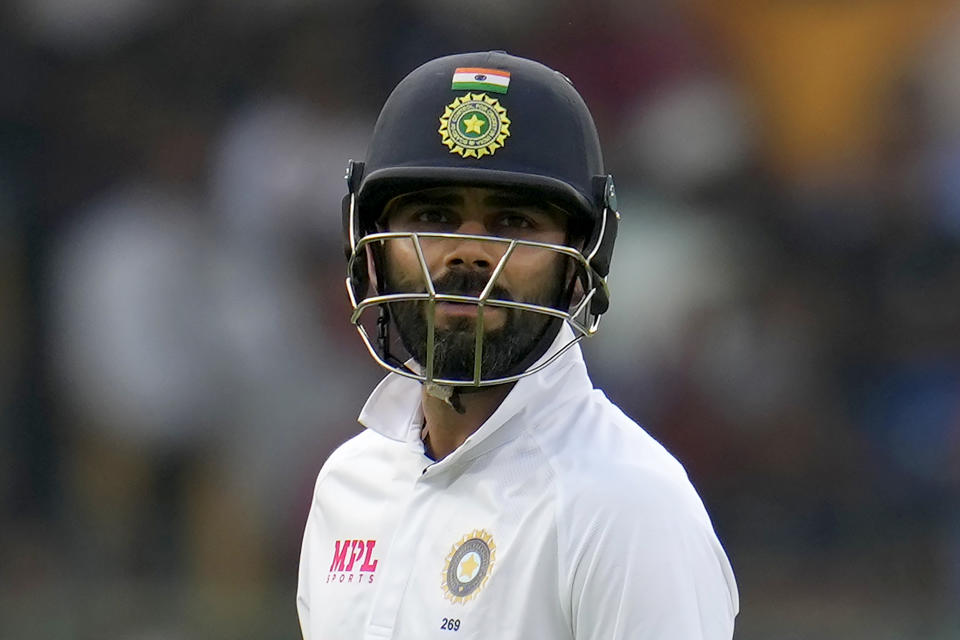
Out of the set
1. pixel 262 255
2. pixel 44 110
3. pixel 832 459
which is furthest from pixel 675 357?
pixel 44 110

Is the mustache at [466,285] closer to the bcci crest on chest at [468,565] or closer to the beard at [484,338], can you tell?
the beard at [484,338]

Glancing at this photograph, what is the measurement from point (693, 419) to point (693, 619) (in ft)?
12.6

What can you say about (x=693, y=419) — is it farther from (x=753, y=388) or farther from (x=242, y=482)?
(x=242, y=482)

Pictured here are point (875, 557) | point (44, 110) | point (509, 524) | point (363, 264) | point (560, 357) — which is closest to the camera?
point (509, 524)

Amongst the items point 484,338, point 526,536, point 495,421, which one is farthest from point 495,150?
point 526,536

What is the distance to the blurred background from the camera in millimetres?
5777

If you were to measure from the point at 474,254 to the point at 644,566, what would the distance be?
0.52 m

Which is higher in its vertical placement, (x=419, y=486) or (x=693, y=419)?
(x=419, y=486)

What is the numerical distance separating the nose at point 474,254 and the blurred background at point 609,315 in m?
3.45

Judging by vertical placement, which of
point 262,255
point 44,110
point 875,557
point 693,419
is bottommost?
point 875,557

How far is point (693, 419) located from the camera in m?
5.82

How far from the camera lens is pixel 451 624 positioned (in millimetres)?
2162

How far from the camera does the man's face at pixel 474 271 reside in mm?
2295

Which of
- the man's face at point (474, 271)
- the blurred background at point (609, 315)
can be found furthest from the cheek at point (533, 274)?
the blurred background at point (609, 315)
